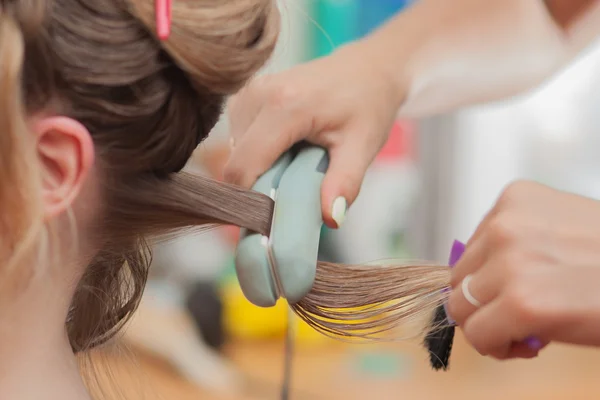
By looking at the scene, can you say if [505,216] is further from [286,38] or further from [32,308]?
[32,308]

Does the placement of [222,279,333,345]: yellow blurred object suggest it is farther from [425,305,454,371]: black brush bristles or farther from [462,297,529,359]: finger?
[462,297,529,359]: finger

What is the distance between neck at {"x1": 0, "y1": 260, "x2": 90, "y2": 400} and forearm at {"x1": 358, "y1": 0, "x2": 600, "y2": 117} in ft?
1.29

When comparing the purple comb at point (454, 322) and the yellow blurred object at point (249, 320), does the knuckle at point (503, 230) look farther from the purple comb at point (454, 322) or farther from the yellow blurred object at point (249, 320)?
the yellow blurred object at point (249, 320)

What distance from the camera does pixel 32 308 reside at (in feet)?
1.65

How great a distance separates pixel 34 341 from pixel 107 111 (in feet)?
0.57

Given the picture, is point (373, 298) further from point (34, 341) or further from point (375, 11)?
point (375, 11)

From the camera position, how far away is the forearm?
799 millimetres

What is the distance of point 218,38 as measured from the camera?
0.47 m

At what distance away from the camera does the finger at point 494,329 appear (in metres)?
0.50

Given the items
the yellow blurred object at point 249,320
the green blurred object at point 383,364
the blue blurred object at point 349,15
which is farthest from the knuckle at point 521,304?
the blue blurred object at point 349,15

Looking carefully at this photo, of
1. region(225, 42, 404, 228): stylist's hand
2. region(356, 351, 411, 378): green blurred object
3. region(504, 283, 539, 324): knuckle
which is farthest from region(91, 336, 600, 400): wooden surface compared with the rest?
region(504, 283, 539, 324): knuckle

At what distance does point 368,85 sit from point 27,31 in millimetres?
353

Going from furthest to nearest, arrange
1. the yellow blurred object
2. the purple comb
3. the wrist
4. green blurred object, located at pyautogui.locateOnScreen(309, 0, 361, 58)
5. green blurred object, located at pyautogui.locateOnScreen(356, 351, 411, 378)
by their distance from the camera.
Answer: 1. green blurred object, located at pyautogui.locateOnScreen(309, 0, 361, 58)
2. the yellow blurred object
3. green blurred object, located at pyautogui.locateOnScreen(356, 351, 411, 378)
4. the wrist
5. the purple comb

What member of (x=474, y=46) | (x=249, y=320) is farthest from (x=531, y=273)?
(x=249, y=320)
